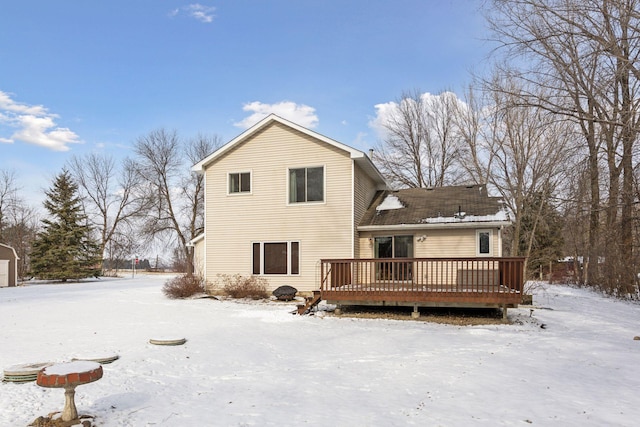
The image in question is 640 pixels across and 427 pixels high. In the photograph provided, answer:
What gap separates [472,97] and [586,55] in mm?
19794

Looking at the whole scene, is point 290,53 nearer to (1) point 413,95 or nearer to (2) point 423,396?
(2) point 423,396

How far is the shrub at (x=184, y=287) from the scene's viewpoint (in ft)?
51.0

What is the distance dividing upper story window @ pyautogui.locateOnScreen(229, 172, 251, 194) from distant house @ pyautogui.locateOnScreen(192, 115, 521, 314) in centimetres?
4

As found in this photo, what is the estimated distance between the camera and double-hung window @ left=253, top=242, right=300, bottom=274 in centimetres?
1530

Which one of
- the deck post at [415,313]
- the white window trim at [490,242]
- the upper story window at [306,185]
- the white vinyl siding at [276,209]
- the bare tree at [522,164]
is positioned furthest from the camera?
the bare tree at [522,164]

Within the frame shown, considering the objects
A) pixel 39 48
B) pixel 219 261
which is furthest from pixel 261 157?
pixel 39 48

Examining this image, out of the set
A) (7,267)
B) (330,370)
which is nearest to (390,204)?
(330,370)

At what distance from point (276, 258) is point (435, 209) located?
6104 mm

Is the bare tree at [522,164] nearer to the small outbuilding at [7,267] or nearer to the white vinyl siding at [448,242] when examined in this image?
the white vinyl siding at [448,242]

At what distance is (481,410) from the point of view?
4758mm

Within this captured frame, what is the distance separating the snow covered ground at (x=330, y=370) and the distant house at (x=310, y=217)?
3626 mm

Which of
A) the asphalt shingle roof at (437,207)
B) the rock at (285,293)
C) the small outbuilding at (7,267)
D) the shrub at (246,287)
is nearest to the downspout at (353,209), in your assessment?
the asphalt shingle roof at (437,207)

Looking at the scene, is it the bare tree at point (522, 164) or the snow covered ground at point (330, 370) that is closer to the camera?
the snow covered ground at point (330, 370)

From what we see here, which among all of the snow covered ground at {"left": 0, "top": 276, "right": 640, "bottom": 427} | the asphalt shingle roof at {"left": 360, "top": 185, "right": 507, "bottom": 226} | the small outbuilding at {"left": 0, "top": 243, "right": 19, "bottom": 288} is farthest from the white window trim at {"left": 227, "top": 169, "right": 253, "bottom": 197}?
the small outbuilding at {"left": 0, "top": 243, "right": 19, "bottom": 288}
